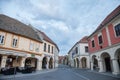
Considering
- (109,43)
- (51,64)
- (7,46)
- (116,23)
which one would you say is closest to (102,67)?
(109,43)

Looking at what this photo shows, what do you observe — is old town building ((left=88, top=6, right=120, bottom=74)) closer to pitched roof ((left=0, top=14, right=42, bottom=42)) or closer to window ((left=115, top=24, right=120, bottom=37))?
window ((left=115, top=24, right=120, bottom=37))

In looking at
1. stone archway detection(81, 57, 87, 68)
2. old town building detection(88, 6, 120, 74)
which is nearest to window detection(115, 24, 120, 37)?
old town building detection(88, 6, 120, 74)

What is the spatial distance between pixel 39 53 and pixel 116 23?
16.7 metres

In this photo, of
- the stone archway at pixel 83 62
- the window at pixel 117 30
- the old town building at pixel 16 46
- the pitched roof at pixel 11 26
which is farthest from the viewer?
the stone archway at pixel 83 62

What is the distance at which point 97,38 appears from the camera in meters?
19.4

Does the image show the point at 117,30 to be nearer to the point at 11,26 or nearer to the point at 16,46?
the point at 16,46

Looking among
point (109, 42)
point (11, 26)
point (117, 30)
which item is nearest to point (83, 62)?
point (109, 42)

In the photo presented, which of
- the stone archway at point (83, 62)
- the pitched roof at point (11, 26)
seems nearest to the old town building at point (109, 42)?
the pitched roof at point (11, 26)

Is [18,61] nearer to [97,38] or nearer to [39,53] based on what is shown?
[39,53]

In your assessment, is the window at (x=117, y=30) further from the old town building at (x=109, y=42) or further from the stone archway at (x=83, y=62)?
the stone archway at (x=83, y=62)

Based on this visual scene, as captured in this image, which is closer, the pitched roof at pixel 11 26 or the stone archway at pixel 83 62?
the pitched roof at pixel 11 26

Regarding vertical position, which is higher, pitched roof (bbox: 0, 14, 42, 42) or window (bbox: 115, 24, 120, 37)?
pitched roof (bbox: 0, 14, 42, 42)

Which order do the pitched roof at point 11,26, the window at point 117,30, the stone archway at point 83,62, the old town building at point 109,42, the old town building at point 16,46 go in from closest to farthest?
1. the window at point 117,30
2. the old town building at point 109,42
3. the old town building at point 16,46
4. the pitched roof at point 11,26
5. the stone archway at point 83,62

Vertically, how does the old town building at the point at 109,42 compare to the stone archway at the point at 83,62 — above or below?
above
